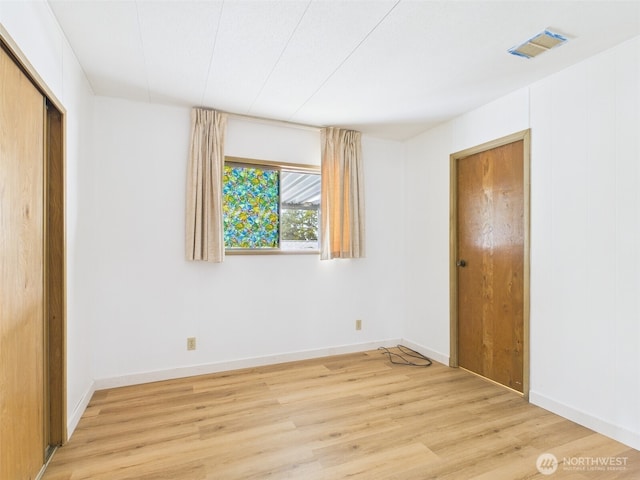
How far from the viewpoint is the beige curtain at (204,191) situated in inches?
117

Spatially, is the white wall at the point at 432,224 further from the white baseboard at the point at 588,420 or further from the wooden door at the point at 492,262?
the white baseboard at the point at 588,420

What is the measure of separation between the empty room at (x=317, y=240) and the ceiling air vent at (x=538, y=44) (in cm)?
2

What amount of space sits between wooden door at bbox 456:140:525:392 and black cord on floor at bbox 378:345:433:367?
36 centimetres

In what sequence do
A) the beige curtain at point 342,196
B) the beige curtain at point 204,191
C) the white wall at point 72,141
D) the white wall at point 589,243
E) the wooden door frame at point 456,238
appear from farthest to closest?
the beige curtain at point 342,196 < the beige curtain at point 204,191 < the wooden door frame at point 456,238 < the white wall at point 589,243 < the white wall at point 72,141

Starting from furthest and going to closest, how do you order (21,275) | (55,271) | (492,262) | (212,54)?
(492,262) → (212,54) → (55,271) → (21,275)

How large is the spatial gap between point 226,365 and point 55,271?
1.71 meters

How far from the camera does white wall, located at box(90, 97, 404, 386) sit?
282cm

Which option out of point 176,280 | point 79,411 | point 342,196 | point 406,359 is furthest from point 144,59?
point 406,359

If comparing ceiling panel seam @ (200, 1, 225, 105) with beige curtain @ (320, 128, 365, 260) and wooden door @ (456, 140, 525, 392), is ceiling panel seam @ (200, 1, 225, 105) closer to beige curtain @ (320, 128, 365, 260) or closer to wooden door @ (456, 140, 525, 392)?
beige curtain @ (320, 128, 365, 260)

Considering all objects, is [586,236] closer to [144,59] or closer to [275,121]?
[275,121]

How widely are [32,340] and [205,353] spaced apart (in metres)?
1.59

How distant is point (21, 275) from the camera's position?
156 centimetres

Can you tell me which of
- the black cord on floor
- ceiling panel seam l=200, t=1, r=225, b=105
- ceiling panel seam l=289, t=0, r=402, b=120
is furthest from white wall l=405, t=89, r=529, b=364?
ceiling panel seam l=200, t=1, r=225, b=105

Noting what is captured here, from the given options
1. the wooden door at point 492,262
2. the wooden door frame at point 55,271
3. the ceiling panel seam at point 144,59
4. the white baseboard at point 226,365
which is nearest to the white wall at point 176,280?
the white baseboard at point 226,365
